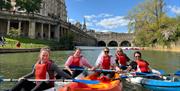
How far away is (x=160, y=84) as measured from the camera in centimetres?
1574

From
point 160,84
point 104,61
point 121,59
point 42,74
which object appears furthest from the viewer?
point 121,59

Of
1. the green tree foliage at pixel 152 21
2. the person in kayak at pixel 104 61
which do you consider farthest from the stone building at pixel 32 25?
the person in kayak at pixel 104 61

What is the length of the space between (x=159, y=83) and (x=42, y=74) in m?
6.66

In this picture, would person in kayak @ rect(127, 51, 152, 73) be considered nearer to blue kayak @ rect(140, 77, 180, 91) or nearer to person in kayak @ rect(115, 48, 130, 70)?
blue kayak @ rect(140, 77, 180, 91)

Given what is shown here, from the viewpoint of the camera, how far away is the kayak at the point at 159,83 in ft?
50.1

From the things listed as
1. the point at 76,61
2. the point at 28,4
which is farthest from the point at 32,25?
the point at 76,61

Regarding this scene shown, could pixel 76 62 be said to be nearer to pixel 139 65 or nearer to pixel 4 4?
pixel 139 65

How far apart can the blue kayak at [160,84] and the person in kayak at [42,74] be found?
18.8 ft

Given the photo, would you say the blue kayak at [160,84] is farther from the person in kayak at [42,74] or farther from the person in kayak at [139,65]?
the person in kayak at [42,74]

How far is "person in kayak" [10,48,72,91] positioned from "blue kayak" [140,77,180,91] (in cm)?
574

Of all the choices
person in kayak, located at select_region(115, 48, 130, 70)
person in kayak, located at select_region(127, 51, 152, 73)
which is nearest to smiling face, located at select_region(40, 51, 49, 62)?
person in kayak, located at select_region(127, 51, 152, 73)

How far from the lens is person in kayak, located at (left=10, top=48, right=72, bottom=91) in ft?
38.1

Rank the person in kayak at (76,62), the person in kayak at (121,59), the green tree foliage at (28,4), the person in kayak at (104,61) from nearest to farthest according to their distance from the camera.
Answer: the person in kayak at (76,62)
the person in kayak at (104,61)
the person in kayak at (121,59)
the green tree foliage at (28,4)

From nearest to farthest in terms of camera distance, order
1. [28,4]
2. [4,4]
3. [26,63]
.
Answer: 1. [26,63]
2. [4,4]
3. [28,4]
